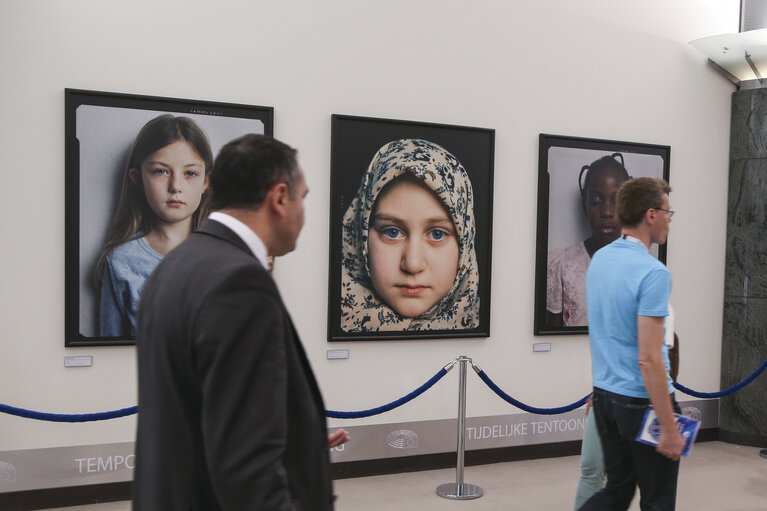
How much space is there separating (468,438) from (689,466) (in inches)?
81.5

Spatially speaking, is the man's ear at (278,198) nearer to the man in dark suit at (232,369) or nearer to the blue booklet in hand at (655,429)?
the man in dark suit at (232,369)

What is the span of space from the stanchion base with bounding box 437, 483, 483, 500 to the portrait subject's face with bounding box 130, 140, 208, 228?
9.34 feet

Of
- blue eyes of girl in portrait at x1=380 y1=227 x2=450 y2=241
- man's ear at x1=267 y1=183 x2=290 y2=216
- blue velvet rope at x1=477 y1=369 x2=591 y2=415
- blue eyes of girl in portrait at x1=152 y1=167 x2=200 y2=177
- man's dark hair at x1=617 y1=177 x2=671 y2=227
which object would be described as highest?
blue eyes of girl in portrait at x1=152 y1=167 x2=200 y2=177

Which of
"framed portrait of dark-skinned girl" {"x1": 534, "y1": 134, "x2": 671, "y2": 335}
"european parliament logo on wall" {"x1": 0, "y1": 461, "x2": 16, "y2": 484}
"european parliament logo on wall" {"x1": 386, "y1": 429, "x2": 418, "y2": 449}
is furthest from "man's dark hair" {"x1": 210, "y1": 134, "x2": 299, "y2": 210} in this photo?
"framed portrait of dark-skinned girl" {"x1": 534, "y1": 134, "x2": 671, "y2": 335}

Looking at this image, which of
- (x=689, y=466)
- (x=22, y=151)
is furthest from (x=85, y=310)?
(x=689, y=466)

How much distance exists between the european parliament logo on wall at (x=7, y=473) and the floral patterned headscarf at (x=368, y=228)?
8.42 ft

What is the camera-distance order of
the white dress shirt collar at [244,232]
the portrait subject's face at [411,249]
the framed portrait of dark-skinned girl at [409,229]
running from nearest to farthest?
the white dress shirt collar at [244,232], the framed portrait of dark-skinned girl at [409,229], the portrait subject's face at [411,249]

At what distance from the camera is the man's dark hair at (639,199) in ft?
10.8

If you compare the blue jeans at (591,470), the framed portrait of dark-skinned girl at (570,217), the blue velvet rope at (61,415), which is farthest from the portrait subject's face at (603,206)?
the blue velvet rope at (61,415)

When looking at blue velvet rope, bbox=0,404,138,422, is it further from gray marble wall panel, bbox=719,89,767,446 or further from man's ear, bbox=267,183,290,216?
gray marble wall panel, bbox=719,89,767,446

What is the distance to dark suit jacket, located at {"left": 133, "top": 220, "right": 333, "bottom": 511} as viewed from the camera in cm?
158

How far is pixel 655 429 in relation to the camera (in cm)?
301

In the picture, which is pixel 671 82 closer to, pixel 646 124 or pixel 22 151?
pixel 646 124

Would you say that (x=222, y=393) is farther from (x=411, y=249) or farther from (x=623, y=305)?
(x=411, y=249)
